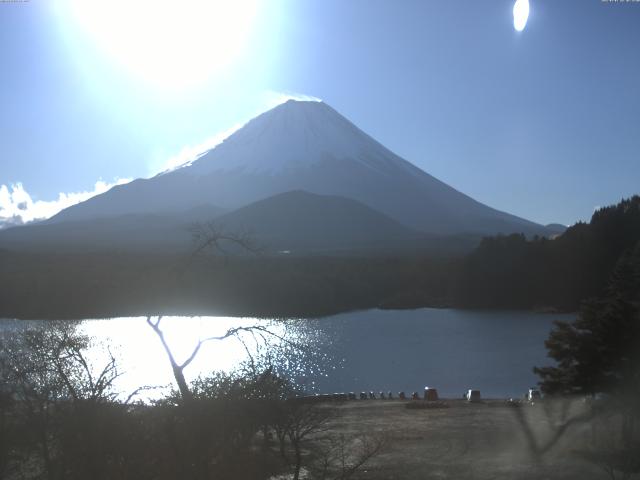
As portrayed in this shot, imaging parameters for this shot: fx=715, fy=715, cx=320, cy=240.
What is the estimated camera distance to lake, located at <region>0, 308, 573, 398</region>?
751 inches

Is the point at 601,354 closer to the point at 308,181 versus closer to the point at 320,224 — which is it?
the point at 320,224

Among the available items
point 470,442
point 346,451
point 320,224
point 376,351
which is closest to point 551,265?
point 376,351

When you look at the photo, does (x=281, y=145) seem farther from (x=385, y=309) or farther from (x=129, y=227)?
(x=385, y=309)

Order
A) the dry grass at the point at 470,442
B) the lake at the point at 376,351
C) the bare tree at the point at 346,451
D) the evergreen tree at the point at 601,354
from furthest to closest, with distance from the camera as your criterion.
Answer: the lake at the point at 376,351 → the evergreen tree at the point at 601,354 → the dry grass at the point at 470,442 → the bare tree at the point at 346,451

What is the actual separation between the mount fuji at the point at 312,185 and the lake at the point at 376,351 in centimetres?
4872

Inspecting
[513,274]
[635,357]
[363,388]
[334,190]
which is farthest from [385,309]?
[334,190]

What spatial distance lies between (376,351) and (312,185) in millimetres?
68680

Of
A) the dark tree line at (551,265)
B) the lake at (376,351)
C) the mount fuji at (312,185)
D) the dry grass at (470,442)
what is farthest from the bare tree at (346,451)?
the mount fuji at (312,185)

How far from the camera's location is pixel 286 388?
743 cm

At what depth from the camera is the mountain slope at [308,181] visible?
292 feet

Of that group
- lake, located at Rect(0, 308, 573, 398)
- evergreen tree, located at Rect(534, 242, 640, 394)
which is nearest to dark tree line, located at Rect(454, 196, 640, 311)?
lake, located at Rect(0, 308, 573, 398)

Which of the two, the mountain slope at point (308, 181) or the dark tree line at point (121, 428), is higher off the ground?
the mountain slope at point (308, 181)

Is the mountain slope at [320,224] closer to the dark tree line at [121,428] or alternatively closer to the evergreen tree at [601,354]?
the evergreen tree at [601,354]

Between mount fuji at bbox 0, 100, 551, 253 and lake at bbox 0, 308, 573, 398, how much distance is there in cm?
4872
